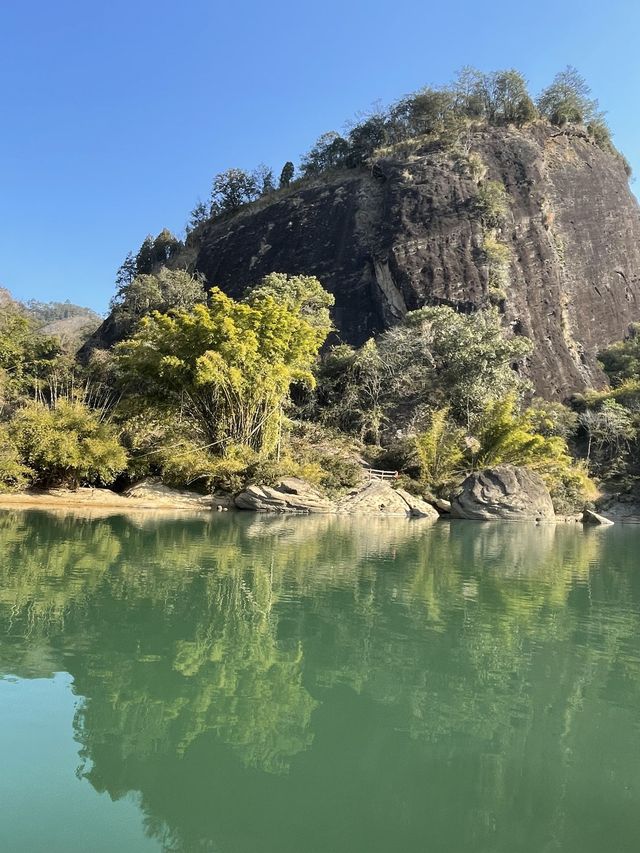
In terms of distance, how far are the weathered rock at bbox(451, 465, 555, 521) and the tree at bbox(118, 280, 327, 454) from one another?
7.37 m

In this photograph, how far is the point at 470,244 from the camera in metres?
38.2

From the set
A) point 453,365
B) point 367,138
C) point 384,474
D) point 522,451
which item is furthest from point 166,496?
point 367,138

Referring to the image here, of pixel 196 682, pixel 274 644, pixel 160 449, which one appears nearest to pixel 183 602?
pixel 274 644

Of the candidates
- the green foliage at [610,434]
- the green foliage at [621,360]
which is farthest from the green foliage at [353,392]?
the green foliage at [621,360]

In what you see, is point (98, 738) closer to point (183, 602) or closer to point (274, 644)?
point (274, 644)

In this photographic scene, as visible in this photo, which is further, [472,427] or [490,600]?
[472,427]

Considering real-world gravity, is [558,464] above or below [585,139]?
below

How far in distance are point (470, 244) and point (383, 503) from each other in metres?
22.7

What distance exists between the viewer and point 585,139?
4675cm

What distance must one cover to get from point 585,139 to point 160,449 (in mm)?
43158

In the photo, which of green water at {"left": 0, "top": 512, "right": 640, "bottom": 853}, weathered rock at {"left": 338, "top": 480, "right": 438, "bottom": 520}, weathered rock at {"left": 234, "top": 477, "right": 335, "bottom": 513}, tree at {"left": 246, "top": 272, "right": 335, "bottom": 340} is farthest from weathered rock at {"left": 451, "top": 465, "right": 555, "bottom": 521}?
green water at {"left": 0, "top": 512, "right": 640, "bottom": 853}

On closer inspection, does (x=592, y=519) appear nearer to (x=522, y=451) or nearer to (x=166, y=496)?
(x=522, y=451)

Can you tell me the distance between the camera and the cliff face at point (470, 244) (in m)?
37.3

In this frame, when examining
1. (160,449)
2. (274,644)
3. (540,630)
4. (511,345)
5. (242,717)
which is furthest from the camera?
(511,345)
